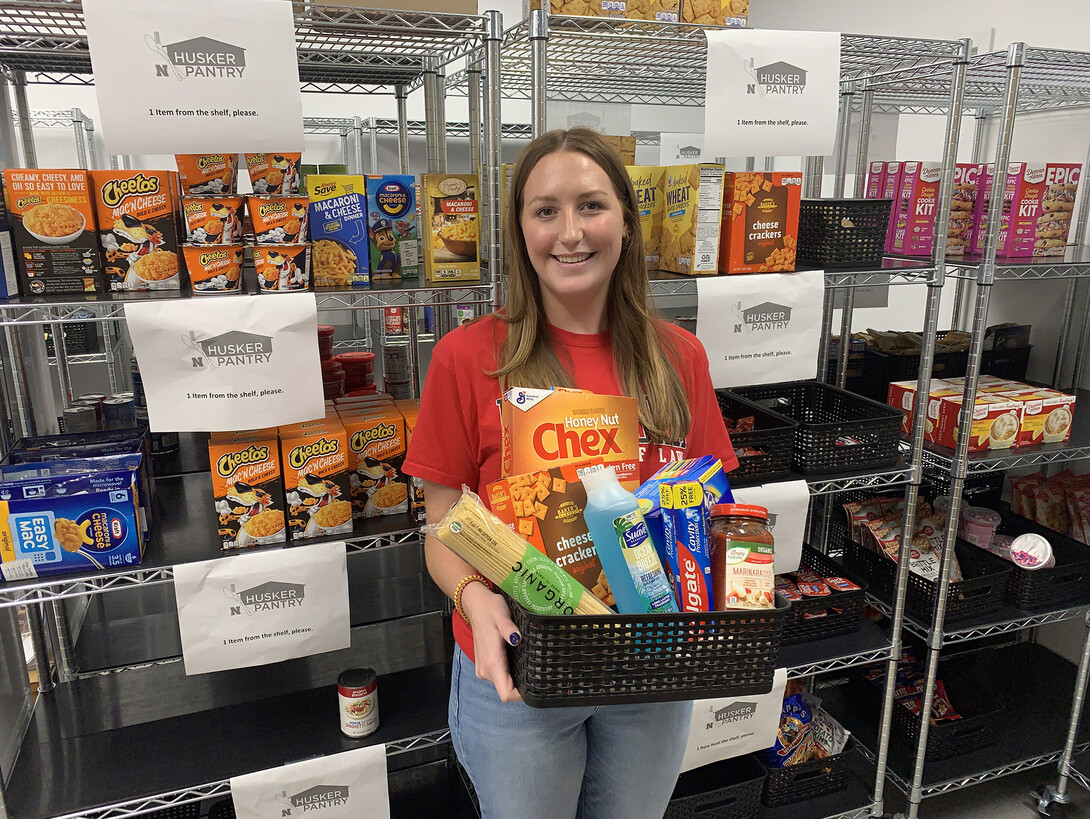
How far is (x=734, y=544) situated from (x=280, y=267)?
1118mm

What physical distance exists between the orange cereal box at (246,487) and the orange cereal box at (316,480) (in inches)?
1.1

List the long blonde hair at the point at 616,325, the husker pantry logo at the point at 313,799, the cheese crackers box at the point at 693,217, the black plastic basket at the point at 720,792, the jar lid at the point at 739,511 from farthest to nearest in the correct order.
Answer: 1. the black plastic basket at the point at 720,792
2. the cheese crackers box at the point at 693,217
3. the husker pantry logo at the point at 313,799
4. the long blonde hair at the point at 616,325
5. the jar lid at the point at 739,511

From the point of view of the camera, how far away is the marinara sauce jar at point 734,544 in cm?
118

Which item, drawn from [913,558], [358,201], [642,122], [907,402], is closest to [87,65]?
[358,201]

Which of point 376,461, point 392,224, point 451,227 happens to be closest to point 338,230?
point 392,224

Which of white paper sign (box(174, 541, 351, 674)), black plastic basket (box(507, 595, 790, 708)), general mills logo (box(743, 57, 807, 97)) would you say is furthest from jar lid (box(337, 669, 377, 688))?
general mills logo (box(743, 57, 807, 97))

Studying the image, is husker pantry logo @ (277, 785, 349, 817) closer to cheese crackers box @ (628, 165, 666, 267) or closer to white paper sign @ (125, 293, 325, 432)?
white paper sign @ (125, 293, 325, 432)

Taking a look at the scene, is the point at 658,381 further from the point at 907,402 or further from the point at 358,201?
the point at 907,402

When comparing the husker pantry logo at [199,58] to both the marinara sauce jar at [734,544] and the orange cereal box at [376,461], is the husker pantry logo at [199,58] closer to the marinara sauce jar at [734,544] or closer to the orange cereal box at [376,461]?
the orange cereal box at [376,461]

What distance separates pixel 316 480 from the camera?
1761mm

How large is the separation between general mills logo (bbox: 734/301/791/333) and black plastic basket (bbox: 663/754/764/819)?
4.27 ft

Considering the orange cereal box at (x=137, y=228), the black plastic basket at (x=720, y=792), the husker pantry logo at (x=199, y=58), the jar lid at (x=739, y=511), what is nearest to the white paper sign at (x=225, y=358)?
the orange cereal box at (x=137, y=228)

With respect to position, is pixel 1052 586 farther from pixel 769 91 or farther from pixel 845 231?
pixel 769 91

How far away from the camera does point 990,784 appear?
2.66 metres
